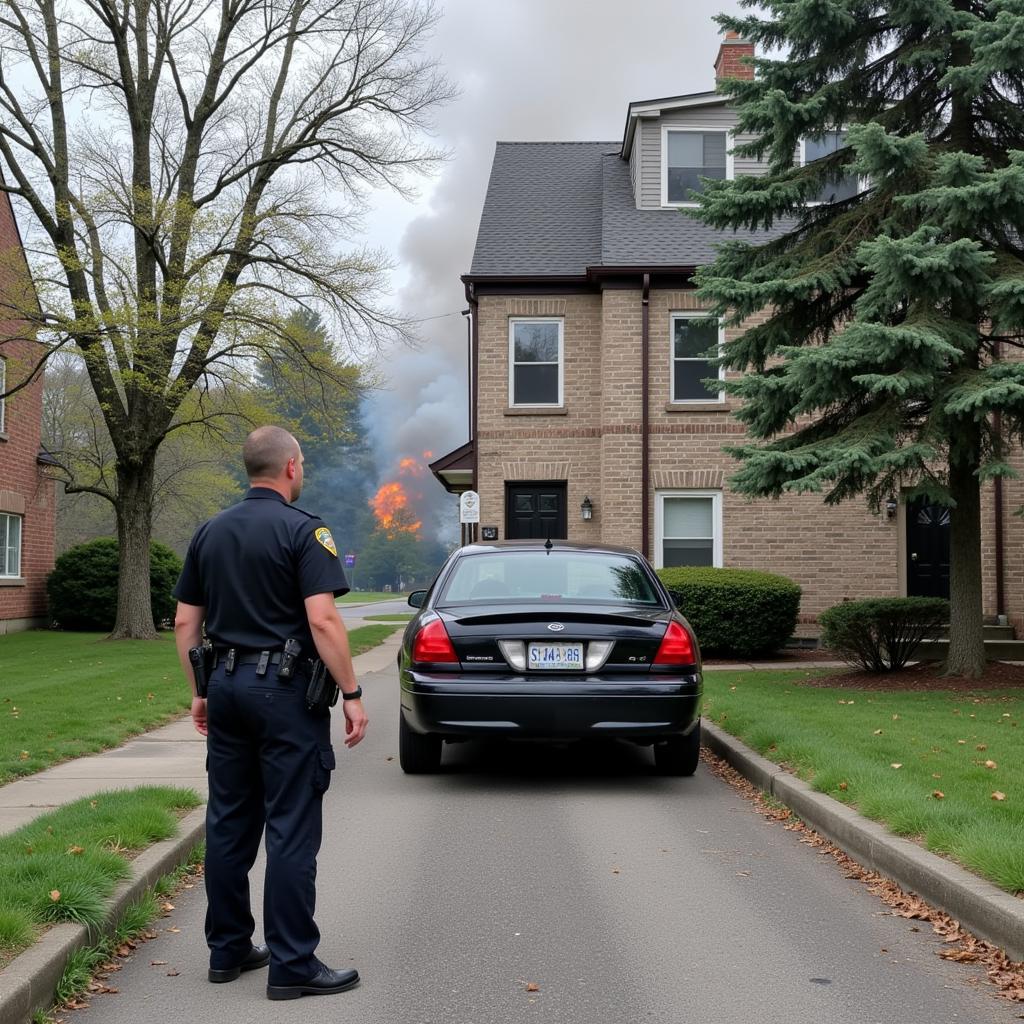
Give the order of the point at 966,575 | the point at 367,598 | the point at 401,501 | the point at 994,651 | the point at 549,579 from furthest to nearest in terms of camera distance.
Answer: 1. the point at 401,501
2. the point at 367,598
3. the point at 994,651
4. the point at 966,575
5. the point at 549,579

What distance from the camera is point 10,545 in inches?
1013

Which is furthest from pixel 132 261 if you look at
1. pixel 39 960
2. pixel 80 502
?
pixel 80 502

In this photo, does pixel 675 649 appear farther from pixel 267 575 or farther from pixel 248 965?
pixel 267 575

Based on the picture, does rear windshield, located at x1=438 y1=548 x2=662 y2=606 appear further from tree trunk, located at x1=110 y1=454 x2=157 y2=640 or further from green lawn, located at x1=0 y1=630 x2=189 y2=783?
tree trunk, located at x1=110 y1=454 x2=157 y2=640

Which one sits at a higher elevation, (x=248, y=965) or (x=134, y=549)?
(x=134, y=549)

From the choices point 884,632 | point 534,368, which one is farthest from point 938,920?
point 534,368

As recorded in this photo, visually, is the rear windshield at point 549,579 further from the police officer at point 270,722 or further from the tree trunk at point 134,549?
the tree trunk at point 134,549

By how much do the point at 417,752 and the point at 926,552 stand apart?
14.8 m

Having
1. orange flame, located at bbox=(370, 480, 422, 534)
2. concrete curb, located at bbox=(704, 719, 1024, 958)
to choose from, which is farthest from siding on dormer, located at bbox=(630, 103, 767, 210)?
orange flame, located at bbox=(370, 480, 422, 534)

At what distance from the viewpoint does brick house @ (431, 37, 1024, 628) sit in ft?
69.0

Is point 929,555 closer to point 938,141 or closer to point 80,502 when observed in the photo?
point 938,141

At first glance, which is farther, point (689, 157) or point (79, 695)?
point (689, 157)

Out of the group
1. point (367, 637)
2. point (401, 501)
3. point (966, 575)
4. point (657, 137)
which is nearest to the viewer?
point (966, 575)

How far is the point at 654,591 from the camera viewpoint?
8711 millimetres
